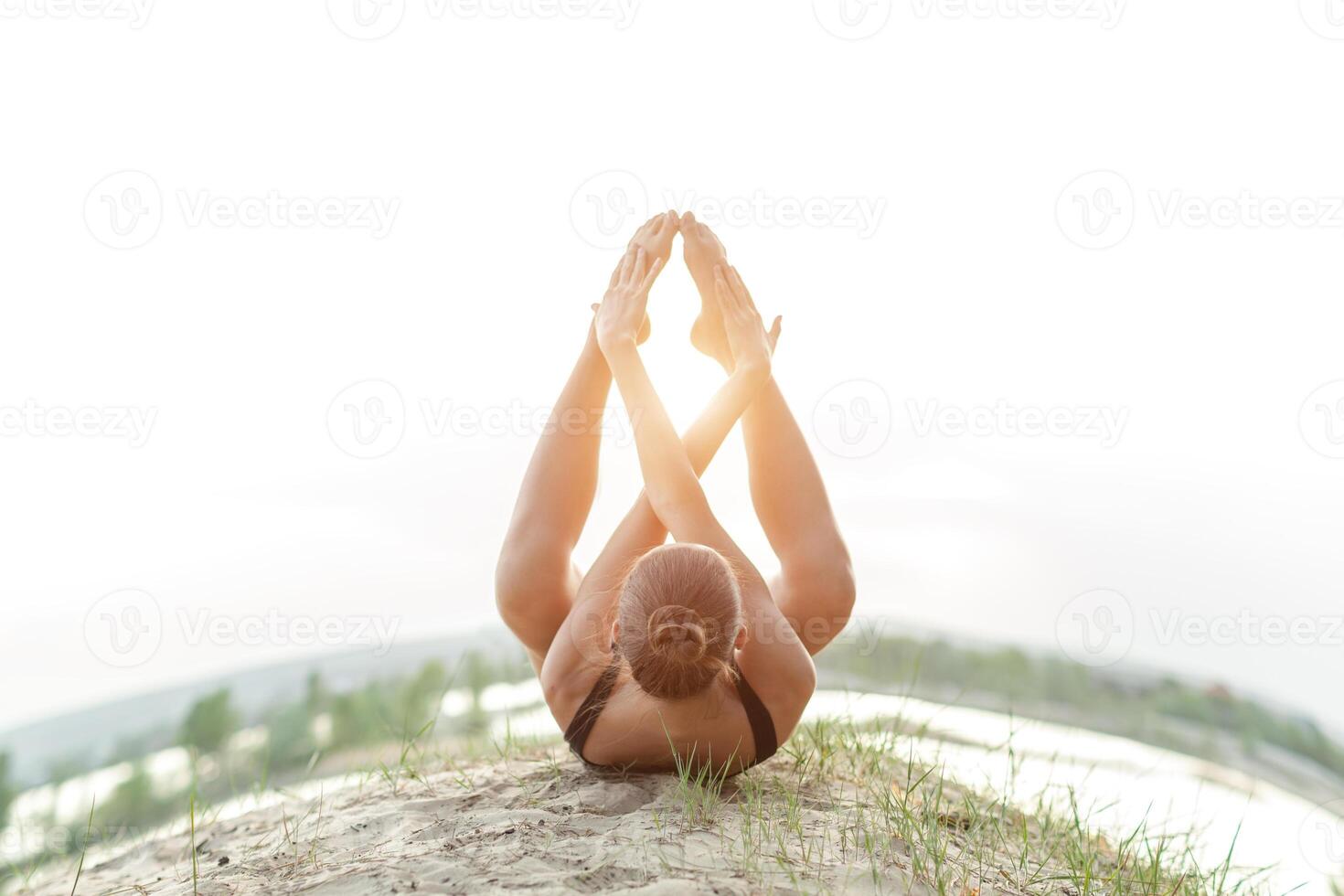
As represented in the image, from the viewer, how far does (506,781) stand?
8.83 ft

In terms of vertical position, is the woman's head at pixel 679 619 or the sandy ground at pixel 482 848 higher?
the woman's head at pixel 679 619

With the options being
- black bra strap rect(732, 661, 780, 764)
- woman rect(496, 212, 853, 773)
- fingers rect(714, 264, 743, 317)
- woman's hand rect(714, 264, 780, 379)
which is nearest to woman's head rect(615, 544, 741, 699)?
woman rect(496, 212, 853, 773)

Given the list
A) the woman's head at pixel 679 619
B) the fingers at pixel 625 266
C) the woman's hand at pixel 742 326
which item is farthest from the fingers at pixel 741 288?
the woman's head at pixel 679 619

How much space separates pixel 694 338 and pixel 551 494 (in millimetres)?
1059

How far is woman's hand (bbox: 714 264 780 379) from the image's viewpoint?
3.02 m

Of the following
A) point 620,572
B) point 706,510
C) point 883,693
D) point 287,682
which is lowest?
point 287,682

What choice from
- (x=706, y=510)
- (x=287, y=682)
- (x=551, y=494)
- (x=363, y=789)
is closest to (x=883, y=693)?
(x=706, y=510)

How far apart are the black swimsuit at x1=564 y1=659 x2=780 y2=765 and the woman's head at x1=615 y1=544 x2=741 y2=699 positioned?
179mm

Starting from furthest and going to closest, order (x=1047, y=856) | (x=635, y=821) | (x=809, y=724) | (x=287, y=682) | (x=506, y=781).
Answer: (x=287, y=682), (x=809, y=724), (x=506, y=781), (x=1047, y=856), (x=635, y=821)

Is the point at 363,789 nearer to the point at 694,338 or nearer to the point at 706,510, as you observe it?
the point at 706,510

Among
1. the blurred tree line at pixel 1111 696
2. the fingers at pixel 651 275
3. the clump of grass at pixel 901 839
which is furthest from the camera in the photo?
the blurred tree line at pixel 1111 696

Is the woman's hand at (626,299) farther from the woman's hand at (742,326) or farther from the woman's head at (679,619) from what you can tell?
the woman's head at (679,619)

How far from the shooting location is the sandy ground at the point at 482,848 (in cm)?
180

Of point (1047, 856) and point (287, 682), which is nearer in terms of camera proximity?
point (1047, 856)
